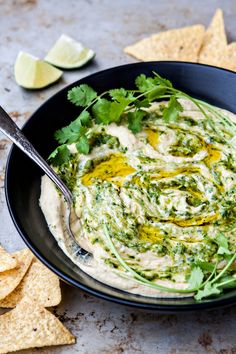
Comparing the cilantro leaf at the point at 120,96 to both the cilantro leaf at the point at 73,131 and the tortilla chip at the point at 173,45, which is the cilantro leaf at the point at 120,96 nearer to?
the cilantro leaf at the point at 73,131

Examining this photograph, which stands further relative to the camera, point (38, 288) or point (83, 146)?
point (83, 146)

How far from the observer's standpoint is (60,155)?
3588 millimetres

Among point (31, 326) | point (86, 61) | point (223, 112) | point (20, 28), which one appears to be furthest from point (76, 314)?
point (20, 28)

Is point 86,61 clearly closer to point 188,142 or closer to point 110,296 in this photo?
point 188,142

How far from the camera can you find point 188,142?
369 centimetres

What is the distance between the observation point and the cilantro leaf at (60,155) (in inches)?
141

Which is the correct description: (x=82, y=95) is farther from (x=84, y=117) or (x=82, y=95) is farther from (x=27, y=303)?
(x=27, y=303)

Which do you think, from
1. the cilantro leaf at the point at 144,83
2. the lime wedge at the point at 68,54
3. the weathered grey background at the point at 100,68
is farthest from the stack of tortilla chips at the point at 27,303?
the lime wedge at the point at 68,54

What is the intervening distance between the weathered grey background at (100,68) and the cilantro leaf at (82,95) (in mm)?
747

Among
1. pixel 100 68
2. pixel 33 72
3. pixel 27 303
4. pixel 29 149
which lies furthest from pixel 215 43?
pixel 27 303

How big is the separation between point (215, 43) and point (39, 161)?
187 cm

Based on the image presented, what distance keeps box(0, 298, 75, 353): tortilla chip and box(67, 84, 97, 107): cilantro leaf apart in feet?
4.13

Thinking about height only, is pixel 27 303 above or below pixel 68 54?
below

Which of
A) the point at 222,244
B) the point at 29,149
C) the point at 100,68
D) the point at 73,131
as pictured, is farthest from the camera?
the point at 100,68
